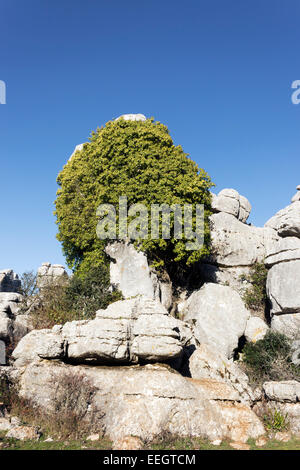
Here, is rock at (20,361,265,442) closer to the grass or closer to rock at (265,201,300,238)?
the grass

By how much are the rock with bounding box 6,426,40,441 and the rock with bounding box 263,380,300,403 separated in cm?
951

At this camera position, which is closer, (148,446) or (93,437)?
(148,446)

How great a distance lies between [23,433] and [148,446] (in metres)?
4.12

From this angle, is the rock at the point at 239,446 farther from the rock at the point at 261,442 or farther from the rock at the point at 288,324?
the rock at the point at 288,324

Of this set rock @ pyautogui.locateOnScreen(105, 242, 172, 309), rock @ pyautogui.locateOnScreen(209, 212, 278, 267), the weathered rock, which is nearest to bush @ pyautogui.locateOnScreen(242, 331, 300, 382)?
rock @ pyautogui.locateOnScreen(105, 242, 172, 309)

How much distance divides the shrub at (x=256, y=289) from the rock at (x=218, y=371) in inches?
293

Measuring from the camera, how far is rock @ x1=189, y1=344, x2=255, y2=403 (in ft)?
52.9

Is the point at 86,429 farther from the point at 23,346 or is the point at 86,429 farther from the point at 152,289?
the point at 152,289

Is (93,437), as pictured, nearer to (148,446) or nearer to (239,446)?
(148,446)

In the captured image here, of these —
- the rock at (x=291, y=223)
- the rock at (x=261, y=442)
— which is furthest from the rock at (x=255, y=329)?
the rock at (x=261, y=442)

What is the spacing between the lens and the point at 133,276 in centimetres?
2191

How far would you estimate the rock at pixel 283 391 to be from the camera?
14320mm

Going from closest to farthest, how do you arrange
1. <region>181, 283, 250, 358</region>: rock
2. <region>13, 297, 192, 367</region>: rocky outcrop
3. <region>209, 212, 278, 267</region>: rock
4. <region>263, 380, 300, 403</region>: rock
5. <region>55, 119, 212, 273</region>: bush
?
<region>263, 380, 300, 403</region>: rock < <region>13, 297, 192, 367</region>: rocky outcrop < <region>181, 283, 250, 358</region>: rock < <region>55, 119, 212, 273</region>: bush < <region>209, 212, 278, 267</region>: rock

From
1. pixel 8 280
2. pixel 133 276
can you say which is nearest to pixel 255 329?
pixel 133 276
